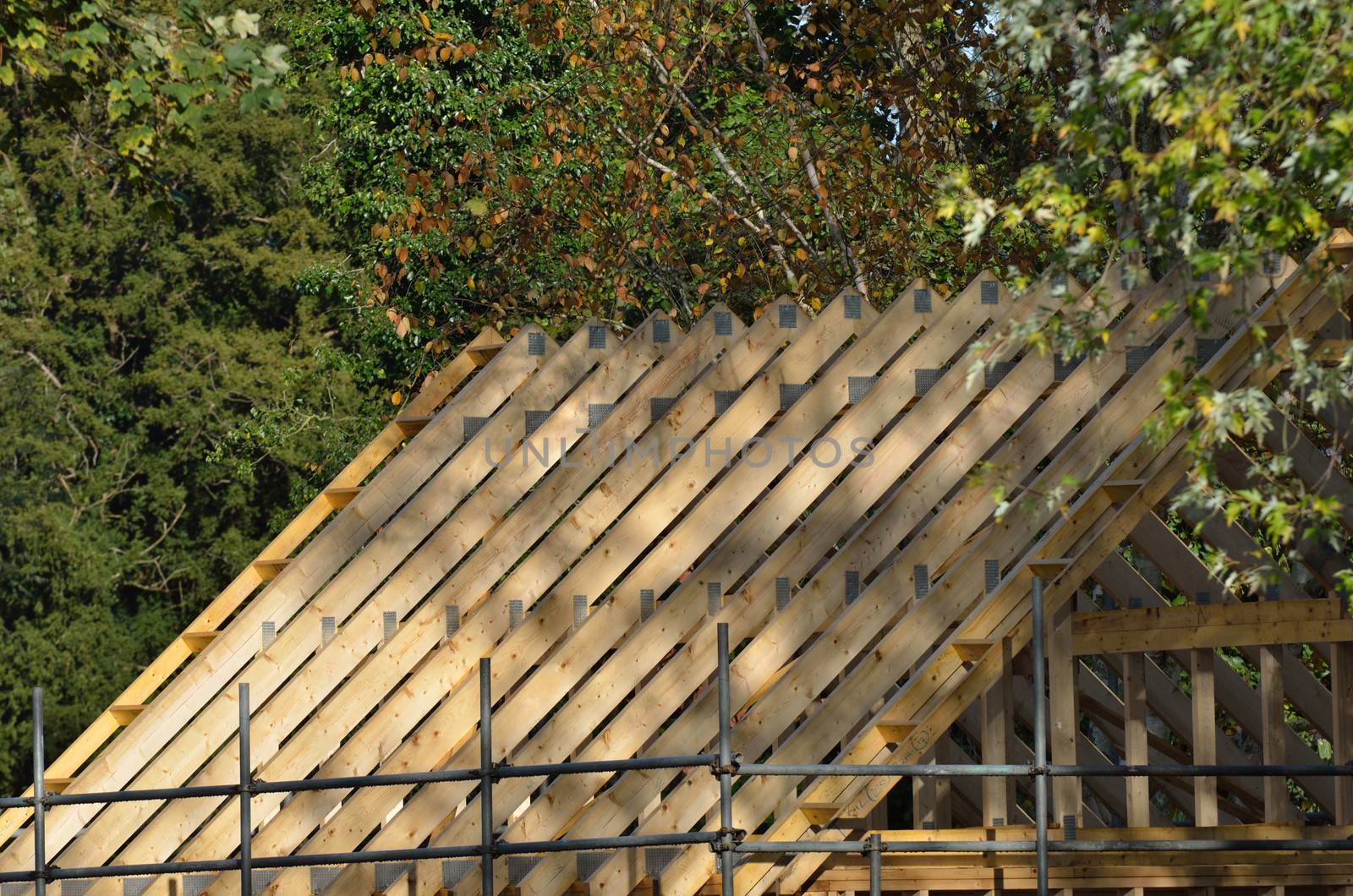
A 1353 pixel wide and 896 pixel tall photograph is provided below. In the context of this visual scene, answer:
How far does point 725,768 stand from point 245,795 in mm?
1745

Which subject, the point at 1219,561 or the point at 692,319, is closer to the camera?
the point at 1219,561

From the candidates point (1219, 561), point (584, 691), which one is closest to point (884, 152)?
point (584, 691)

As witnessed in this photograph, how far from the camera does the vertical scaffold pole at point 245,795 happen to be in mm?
6629

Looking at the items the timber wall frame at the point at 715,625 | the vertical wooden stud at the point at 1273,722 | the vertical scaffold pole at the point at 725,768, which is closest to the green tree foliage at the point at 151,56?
the timber wall frame at the point at 715,625

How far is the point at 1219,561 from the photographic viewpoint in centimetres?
447

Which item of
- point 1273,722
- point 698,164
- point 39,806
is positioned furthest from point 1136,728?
point 698,164

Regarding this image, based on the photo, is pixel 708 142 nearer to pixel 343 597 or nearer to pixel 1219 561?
pixel 343 597

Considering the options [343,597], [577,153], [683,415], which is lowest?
[343,597]

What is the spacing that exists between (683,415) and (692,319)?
596cm

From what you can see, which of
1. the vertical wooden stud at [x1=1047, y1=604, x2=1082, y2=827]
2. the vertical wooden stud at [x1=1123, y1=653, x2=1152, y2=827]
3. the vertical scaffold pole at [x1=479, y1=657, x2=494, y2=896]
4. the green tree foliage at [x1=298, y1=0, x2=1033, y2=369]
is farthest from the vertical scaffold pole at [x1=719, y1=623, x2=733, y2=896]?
the green tree foliage at [x1=298, y1=0, x2=1033, y2=369]

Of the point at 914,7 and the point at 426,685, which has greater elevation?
the point at 914,7

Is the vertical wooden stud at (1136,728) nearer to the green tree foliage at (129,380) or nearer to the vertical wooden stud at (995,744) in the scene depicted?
the vertical wooden stud at (995,744)

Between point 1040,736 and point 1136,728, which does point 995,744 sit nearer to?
point 1136,728

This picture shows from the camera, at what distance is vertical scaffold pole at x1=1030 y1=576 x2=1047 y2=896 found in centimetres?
646
